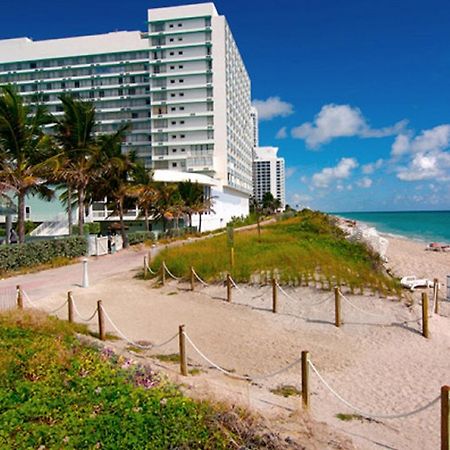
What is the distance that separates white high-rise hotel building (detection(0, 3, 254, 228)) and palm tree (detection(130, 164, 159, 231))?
24998mm

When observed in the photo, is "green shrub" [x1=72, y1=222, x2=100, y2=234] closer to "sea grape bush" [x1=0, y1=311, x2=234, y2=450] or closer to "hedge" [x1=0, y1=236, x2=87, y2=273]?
"hedge" [x1=0, y1=236, x2=87, y2=273]

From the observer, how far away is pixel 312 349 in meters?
8.89

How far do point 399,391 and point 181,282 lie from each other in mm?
9692

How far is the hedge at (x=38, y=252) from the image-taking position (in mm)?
17031

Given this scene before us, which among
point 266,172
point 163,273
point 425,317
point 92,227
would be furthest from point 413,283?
point 266,172

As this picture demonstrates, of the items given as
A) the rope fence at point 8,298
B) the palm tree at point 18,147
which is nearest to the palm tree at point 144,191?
the palm tree at point 18,147

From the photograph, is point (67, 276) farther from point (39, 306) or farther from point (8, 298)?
point (39, 306)

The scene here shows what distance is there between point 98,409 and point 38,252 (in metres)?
15.4

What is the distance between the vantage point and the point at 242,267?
48.5 feet

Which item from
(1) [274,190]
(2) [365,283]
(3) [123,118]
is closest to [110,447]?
(2) [365,283]

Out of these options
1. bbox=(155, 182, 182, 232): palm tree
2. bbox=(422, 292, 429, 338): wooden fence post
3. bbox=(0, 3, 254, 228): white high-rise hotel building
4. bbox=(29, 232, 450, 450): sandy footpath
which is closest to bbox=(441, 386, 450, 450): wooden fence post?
bbox=(29, 232, 450, 450): sandy footpath

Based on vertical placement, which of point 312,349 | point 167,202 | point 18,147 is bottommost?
point 312,349

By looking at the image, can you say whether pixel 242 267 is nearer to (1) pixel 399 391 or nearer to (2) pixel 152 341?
(2) pixel 152 341

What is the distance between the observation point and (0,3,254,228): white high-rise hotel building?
64.6 meters
